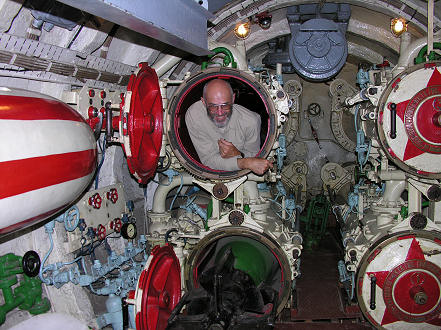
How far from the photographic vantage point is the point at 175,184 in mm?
3689

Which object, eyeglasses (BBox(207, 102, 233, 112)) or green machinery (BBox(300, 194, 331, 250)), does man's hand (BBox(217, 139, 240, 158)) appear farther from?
green machinery (BBox(300, 194, 331, 250))

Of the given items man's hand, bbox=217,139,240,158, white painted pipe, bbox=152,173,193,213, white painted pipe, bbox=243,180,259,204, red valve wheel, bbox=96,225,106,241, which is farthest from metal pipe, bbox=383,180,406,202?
red valve wheel, bbox=96,225,106,241

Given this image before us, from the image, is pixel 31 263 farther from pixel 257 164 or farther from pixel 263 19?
pixel 263 19

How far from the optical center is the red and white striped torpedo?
1.75 m

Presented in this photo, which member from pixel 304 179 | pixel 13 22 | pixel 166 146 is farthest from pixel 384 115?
pixel 304 179

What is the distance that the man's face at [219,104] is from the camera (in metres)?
3.29

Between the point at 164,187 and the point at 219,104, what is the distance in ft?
3.30

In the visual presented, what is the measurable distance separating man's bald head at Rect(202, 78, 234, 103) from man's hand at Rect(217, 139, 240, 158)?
38cm

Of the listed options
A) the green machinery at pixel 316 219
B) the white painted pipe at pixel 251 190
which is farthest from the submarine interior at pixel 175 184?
the green machinery at pixel 316 219

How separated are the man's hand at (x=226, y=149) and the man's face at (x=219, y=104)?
17 centimetres

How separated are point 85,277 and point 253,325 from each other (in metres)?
1.28

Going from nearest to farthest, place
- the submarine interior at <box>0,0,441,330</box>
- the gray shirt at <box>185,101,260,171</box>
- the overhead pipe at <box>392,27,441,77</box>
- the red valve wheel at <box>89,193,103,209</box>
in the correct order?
the submarine interior at <box>0,0,441,330</box>, the red valve wheel at <box>89,193,103,209</box>, the overhead pipe at <box>392,27,441,77</box>, the gray shirt at <box>185,101,260,171</box>

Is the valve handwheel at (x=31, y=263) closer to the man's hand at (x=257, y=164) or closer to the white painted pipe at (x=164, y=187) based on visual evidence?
the white painted pipe at (x=164, y=187)

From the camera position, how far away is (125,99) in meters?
2.46
